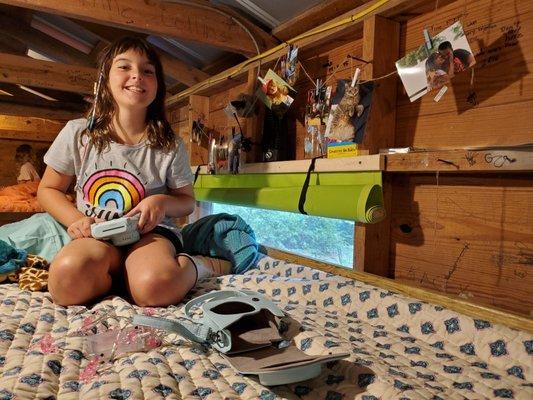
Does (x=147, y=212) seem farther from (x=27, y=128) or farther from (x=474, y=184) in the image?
(x=27, y=128)

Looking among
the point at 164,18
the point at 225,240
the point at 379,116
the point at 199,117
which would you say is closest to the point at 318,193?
the point at 379,116

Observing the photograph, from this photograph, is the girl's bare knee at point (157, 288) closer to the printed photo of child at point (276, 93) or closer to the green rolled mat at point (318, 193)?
the green rolled mat at point (318, 193)

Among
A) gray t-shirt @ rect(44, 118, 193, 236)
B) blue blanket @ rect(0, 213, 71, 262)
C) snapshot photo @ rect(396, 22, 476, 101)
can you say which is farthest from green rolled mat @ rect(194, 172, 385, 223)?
blue blanket @ rect(0, 213, 71, 262)

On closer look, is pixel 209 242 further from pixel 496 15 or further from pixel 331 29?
pixel 496 15

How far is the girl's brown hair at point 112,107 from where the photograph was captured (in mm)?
1154

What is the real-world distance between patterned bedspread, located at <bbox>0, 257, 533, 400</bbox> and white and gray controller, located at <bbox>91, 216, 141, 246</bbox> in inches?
6.3

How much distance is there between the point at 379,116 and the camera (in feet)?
3.98

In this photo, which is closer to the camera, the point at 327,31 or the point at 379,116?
the point at 379,116

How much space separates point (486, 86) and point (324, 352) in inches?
30.6

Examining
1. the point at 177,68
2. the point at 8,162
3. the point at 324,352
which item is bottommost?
the point at 324,352

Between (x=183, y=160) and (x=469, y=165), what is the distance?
2.60 feet

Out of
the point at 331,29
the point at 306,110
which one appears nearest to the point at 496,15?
the point at 331,29

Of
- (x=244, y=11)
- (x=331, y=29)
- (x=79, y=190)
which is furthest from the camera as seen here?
(x=244, y=11)

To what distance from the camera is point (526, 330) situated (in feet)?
2.62
